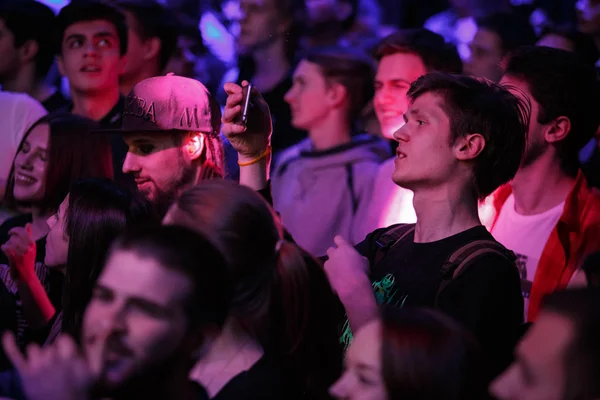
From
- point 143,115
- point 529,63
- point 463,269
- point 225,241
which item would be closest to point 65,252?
point 143,115

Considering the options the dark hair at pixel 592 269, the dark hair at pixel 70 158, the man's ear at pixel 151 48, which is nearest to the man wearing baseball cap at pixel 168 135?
the dark hair at pixel 70 158

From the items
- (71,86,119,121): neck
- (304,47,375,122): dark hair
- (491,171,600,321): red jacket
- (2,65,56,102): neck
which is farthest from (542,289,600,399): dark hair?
(2,65,56,102): neck

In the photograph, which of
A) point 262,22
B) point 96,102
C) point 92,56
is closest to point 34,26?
point 92,56

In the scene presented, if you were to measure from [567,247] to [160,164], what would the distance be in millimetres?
1509

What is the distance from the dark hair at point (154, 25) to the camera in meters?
5.48

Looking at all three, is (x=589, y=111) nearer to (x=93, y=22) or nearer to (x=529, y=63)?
(x=529, y=63)

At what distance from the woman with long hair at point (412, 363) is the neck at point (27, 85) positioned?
12.9 ft

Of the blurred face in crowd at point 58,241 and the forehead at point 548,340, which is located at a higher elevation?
the forehead at point 548,340

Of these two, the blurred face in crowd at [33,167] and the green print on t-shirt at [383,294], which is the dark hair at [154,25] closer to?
the blurred face in crowd at [33,167]

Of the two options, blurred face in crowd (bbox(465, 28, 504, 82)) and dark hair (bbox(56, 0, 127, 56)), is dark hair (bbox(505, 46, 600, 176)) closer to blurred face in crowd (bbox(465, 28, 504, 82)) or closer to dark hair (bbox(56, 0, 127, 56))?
blurred face in crowd (bbox(465, 28, 504, 82))

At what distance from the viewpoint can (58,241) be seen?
3375mm

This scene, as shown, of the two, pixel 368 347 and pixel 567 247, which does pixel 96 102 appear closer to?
pixel 567 247

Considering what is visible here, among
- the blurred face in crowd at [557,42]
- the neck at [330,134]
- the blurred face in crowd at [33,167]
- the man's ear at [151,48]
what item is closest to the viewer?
the blurred face in crowd at [33,167]

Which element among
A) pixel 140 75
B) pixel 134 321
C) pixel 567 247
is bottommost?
pixel 567 247
